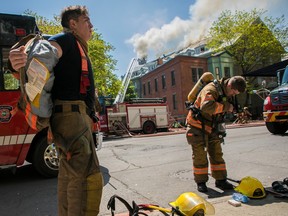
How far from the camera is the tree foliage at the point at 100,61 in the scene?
24.7 m

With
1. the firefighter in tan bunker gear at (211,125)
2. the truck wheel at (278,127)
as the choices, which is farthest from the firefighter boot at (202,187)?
the truck wheel at (278,127)

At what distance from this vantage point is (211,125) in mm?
4031

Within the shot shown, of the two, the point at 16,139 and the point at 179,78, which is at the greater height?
the point at 179,78

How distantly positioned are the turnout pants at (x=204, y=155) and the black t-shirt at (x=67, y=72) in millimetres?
2258

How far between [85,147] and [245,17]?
34.9m

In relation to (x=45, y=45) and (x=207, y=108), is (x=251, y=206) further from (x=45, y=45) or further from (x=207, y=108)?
(x=45, y=45)

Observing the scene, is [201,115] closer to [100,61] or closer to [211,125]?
[211,125]

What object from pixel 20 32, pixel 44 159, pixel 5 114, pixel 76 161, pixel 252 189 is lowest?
pixel 252 189

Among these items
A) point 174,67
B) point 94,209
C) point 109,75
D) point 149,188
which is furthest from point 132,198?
point 174,67

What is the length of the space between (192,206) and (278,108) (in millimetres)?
7722

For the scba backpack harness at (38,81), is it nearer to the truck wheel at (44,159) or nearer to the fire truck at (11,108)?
the fire truck at (11,108)

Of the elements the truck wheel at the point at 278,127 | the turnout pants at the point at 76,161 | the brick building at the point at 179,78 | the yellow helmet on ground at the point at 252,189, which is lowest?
the yellow helmet on ground at the point at 252,189

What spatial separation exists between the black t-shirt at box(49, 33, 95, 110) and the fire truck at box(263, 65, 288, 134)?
28.1 ft

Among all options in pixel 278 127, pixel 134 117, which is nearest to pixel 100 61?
pixel 134 117
